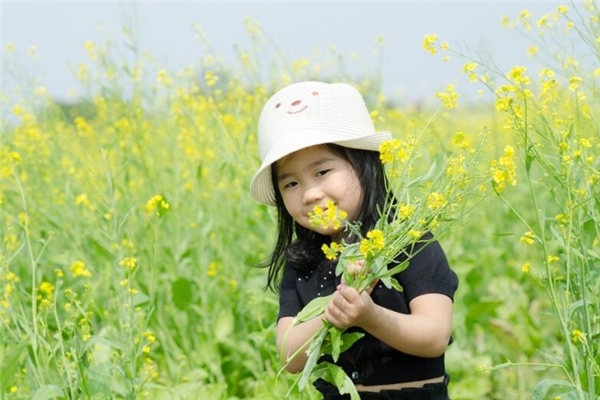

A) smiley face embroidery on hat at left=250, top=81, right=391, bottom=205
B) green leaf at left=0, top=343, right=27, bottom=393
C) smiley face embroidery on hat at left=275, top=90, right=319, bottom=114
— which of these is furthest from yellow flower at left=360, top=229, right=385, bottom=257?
green leaf at left=0, top=343, right=27, bottom=393

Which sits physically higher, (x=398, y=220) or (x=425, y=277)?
(x=398, y=220)

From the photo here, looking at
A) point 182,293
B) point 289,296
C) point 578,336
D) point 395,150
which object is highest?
point 395,150

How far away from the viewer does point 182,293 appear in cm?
334

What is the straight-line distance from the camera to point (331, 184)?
6.59 feet

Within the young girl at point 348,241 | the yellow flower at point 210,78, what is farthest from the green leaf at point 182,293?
the young girl at point 348,241

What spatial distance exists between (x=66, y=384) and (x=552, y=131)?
1.17m

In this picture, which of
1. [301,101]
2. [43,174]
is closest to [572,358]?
[301,101]

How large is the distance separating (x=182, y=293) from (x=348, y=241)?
54.9 inches

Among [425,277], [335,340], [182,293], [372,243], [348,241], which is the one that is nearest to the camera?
[372,243]

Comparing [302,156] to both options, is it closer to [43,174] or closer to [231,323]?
[231,323]

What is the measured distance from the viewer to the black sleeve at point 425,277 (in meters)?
1.96

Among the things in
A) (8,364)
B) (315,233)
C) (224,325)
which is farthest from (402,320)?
(224,325)

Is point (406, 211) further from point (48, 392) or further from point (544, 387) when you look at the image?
point (48, 392)

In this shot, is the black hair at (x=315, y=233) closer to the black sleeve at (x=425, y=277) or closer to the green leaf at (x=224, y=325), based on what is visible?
the black sleeve at (x=425, y=277)
